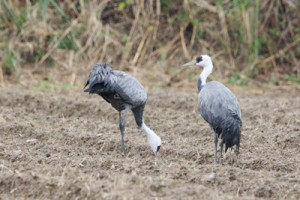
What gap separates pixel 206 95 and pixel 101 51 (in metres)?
5.81

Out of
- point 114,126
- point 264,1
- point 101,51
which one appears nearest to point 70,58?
point 101,51

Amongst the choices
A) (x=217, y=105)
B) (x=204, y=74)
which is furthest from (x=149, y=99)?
(x=217, y=105)

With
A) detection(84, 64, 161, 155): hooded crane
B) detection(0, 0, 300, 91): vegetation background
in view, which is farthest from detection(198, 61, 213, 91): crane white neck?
detection(0, 0, 300, 91): vegetation background

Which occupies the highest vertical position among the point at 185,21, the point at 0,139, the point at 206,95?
the point at 185,21

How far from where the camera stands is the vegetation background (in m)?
11.5

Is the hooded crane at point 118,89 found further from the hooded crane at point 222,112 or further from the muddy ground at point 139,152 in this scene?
the hooded crane at point 222,112

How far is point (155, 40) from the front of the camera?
1232cm

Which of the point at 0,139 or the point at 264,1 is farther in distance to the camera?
the point at 264,1

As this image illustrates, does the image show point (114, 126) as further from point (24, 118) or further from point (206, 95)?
point (206, 95)

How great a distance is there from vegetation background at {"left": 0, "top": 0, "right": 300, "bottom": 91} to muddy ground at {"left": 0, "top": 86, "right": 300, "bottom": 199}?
4.54ft

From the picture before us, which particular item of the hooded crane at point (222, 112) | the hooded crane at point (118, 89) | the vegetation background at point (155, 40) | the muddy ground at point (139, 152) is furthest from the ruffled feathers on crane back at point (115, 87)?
the vegetation background at point (155, 40)

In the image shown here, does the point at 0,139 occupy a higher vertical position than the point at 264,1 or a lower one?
lower

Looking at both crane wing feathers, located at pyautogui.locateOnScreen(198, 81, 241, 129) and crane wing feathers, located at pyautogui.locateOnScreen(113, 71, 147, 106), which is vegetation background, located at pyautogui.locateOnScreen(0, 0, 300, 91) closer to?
crane wing feathers, located at pyautogui.locateOnScreen(113, 71, 147, 106)

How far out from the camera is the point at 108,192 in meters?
4.82
